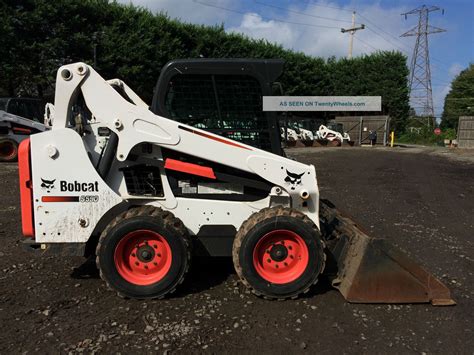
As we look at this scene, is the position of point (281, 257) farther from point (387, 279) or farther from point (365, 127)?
point (365, 127)

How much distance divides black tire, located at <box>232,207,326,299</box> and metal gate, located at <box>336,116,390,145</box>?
28.1 meters

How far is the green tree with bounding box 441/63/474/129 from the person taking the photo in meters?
55.1

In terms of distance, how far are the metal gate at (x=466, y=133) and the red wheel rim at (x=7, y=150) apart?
80.5ft

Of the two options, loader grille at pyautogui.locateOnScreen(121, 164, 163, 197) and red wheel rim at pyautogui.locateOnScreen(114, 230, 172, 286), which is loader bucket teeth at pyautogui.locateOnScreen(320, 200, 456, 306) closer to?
red wheel rim at pyautogui.locateOnScreen(114, 230, 172, 286)

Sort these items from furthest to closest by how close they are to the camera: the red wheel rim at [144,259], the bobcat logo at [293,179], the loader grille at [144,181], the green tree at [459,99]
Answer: the green tree at [459,99], the loader grille at [144,181], the bobcat logo at [293,179], the red wheel rim at [144,259]

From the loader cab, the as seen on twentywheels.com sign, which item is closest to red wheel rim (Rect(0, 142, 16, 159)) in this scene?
the loader cab

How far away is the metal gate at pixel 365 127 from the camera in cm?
3077

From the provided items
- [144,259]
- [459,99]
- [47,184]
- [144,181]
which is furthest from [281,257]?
[459,99]

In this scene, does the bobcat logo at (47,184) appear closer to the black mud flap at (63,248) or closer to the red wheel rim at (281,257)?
the black mud flap at (63,248)

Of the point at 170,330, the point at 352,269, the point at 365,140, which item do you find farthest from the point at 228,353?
the point at 365,140

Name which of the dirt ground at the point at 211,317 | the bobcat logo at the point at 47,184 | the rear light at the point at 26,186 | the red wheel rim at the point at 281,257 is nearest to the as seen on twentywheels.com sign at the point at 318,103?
the red wheel rim at the point at 281,257

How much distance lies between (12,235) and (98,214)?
2.79 m

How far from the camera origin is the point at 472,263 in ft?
17.2

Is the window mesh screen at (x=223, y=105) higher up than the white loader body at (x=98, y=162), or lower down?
higher up
